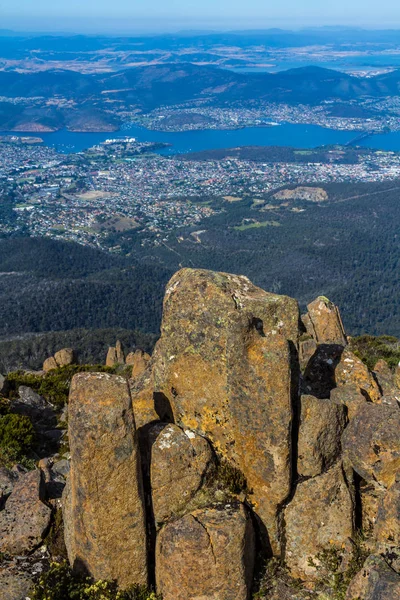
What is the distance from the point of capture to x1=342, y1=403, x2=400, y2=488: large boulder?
437 inches

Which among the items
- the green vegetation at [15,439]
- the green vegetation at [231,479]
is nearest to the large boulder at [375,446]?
the green vegetation at [231,479]

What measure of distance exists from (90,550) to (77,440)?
6.46 feet

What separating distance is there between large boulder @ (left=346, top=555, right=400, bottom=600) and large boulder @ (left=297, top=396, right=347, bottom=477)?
1.99 metres

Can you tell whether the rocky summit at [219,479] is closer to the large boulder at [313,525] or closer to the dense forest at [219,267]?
the large boulder at [313,525]

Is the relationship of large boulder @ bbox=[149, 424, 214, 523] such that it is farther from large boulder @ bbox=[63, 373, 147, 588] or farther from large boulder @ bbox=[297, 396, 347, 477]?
large boulder @ bbox=[297, 396, 347, 477]

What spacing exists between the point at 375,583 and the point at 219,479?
10.4ft

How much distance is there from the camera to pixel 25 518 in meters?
11.7

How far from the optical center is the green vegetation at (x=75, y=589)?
960 cm

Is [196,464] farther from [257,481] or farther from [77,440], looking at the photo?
[77,440]

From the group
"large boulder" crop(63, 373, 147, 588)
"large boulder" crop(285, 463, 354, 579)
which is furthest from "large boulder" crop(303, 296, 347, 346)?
"large boulder" crop(63, 373, 147, 588)

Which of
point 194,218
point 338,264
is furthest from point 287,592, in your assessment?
point 194,218

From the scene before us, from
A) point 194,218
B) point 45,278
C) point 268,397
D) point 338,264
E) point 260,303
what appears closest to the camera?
point 268,397

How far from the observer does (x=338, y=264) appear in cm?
14712

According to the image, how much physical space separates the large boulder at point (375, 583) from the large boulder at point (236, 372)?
177 cm
